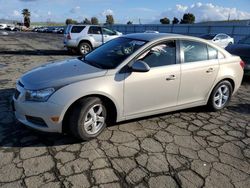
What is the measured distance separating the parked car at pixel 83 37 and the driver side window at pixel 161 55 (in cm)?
986

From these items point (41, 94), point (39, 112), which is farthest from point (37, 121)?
point (41, 94)

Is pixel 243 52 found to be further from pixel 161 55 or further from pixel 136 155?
pixel 136 155

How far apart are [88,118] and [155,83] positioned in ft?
4.06

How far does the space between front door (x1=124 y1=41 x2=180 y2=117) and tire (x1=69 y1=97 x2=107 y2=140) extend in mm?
425

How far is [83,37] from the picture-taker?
1388 cm

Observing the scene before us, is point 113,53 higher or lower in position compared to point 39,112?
higher

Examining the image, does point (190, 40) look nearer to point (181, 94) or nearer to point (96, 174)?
point (181, 94)

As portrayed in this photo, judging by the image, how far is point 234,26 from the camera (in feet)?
92.6

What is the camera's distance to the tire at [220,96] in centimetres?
518

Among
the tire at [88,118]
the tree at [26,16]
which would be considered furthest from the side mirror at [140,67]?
the tree at [26,16]

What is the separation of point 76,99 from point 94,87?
0.31 m

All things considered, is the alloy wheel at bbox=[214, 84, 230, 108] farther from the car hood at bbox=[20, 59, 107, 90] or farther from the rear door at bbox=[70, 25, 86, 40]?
the rear door at bbox=[70, 25, 86, 40]

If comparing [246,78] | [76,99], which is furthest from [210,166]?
[246,78]

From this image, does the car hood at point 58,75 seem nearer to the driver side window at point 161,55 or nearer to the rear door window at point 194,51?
the driver side window at point 161,55
